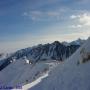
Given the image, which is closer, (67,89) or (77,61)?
(67,89)

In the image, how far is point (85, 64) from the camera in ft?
121

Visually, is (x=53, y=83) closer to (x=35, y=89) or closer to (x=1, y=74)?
(x=35, y=89)

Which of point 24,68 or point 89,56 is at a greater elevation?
point 89,56

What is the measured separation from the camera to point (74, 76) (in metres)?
35.3

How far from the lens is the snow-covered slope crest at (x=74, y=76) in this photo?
32281 mm

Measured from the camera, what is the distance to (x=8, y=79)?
366ft

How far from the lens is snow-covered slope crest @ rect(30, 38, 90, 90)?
32.3 meters

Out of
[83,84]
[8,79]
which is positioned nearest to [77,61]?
[83,84]

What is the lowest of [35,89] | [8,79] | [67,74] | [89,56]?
[8,79]

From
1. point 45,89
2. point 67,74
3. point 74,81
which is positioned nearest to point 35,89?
point 45,89

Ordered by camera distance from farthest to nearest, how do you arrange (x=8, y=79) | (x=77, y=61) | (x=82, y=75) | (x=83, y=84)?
(x=8, y=79), (x=77, y=61), (x=82, y=75), (x=83, y=84)

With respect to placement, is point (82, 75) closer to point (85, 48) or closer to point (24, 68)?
point (85, 48)

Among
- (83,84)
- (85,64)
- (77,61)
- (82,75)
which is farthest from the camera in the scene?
(77,61)

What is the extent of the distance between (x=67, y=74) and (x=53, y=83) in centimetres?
287
